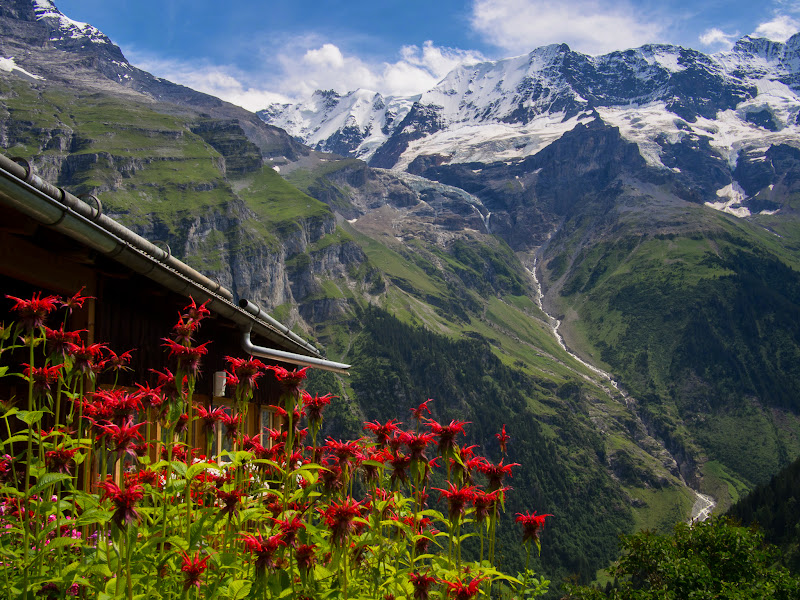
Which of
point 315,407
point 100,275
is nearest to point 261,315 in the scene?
point 100,275

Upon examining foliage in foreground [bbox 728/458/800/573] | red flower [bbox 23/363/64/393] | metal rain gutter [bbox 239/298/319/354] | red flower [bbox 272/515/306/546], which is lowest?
foliage in foreground [bbox 728/458/800/573]

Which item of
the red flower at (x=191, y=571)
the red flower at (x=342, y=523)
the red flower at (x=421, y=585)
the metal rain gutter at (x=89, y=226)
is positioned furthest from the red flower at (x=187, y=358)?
the metal rain gutter at (x=89, y=226)

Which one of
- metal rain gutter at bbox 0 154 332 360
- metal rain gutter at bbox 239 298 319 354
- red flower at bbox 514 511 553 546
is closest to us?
red flower at bbox 514 511 553 546

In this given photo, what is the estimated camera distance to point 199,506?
7.06 m

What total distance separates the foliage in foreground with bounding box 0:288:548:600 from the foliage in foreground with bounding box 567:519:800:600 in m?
17.5

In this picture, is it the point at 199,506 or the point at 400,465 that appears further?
the point at 199,506

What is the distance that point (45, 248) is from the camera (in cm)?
897

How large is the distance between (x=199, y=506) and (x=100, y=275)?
4.78 m

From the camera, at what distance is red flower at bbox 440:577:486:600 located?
561cm

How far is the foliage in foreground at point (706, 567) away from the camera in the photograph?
22.8 metres

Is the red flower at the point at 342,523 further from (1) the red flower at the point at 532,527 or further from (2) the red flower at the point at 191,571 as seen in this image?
(1) the red flower at the point at 532,527

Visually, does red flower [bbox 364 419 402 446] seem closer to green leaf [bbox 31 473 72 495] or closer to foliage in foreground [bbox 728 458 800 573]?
green leaf [bbox 31 473 72 495]

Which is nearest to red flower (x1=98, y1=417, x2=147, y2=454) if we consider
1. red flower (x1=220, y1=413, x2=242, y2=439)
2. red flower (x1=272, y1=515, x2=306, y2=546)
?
red flower (x1=272, y1=515, x2=306, y2=546)

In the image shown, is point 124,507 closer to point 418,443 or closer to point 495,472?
point 418,443
